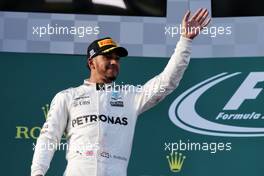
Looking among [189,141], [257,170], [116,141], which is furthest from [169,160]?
[116,141]

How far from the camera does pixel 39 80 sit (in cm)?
396

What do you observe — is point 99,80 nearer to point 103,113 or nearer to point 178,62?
point 103,113

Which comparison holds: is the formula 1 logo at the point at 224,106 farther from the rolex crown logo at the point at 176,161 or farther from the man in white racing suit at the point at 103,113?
the man in white racing suit at the point at 103,113

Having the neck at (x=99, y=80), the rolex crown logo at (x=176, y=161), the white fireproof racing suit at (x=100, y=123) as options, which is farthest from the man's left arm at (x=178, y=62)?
the rolex crown logo at (x=176, y=161)

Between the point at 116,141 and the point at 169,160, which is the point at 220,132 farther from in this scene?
the point at 116,141

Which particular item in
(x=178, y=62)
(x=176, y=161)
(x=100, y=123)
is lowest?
(x=176, y=161)

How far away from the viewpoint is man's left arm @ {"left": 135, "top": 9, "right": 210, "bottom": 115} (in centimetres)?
246

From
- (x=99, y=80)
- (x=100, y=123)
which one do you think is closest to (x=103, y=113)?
(x=100, y=123)

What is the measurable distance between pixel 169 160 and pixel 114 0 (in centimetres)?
113

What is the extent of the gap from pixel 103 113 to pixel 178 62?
0.40m

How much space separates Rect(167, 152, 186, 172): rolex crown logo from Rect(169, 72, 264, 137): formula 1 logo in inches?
7.4

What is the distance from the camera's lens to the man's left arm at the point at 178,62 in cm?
246

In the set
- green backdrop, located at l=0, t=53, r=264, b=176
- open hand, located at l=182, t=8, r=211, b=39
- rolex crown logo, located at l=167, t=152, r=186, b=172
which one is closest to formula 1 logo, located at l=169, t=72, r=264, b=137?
green backdrop, located at l=0, t=53, r=264, b=176

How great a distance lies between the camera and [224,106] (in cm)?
388
